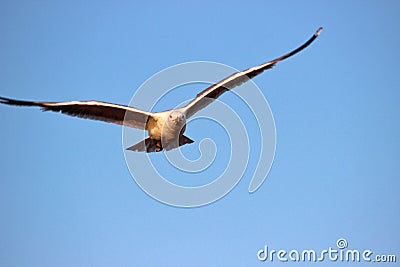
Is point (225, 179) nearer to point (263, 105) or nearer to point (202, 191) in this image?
point (202, 191)

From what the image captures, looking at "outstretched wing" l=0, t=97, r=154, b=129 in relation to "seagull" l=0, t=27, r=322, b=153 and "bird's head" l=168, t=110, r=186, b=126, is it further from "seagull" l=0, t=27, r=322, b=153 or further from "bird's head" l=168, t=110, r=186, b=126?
"bird's head" l=168, t=110, r=186, b=126

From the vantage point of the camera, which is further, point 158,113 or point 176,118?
point 158,113

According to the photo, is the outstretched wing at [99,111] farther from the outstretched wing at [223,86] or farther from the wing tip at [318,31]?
the wing tip at [318,31]

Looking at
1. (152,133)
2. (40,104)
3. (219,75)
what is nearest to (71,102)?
(40,104)

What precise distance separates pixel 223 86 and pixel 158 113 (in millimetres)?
1388

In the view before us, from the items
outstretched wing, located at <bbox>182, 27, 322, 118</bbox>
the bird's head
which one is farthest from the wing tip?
the bird's head

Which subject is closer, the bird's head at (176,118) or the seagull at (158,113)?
the seagull at (158,113)

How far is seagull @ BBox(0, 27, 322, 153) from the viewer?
53.9 ft

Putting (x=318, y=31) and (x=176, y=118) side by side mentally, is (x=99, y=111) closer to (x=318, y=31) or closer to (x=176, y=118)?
(x=176, y=118)

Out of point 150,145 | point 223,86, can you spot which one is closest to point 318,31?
point 223,86

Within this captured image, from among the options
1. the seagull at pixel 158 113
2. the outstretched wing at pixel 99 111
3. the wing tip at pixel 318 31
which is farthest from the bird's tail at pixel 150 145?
the wing tip at pixel 318 31

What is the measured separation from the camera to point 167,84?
17.2 m

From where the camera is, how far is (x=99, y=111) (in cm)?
1689

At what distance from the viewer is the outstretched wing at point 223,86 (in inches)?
645
